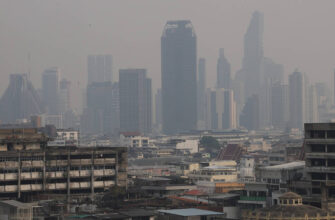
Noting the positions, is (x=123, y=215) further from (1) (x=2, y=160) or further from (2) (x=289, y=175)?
(1) (x=2, y=160)

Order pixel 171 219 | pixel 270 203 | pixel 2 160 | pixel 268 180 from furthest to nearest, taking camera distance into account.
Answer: pixel 2 160 → pixel 268 180 → pixel 270 203 → pixel 171 219

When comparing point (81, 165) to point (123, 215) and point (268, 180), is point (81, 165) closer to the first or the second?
point (268, 180)

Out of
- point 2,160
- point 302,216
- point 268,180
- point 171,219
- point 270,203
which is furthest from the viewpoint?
point 2,160

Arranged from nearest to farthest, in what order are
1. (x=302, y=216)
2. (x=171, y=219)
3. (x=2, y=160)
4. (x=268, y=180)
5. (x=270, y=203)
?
(x=302, y=216) < (x=171, y=219) < (x=270, y=203) < (x=268, y=180) < (x=2, y=160)

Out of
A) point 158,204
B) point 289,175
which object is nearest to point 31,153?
point 158,204

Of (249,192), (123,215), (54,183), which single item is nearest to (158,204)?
(249,192)

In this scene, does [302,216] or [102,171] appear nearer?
[302,216]

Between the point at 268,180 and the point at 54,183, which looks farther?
the point at 54,183

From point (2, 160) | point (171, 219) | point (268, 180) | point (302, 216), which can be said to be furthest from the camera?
point (2, 160)
